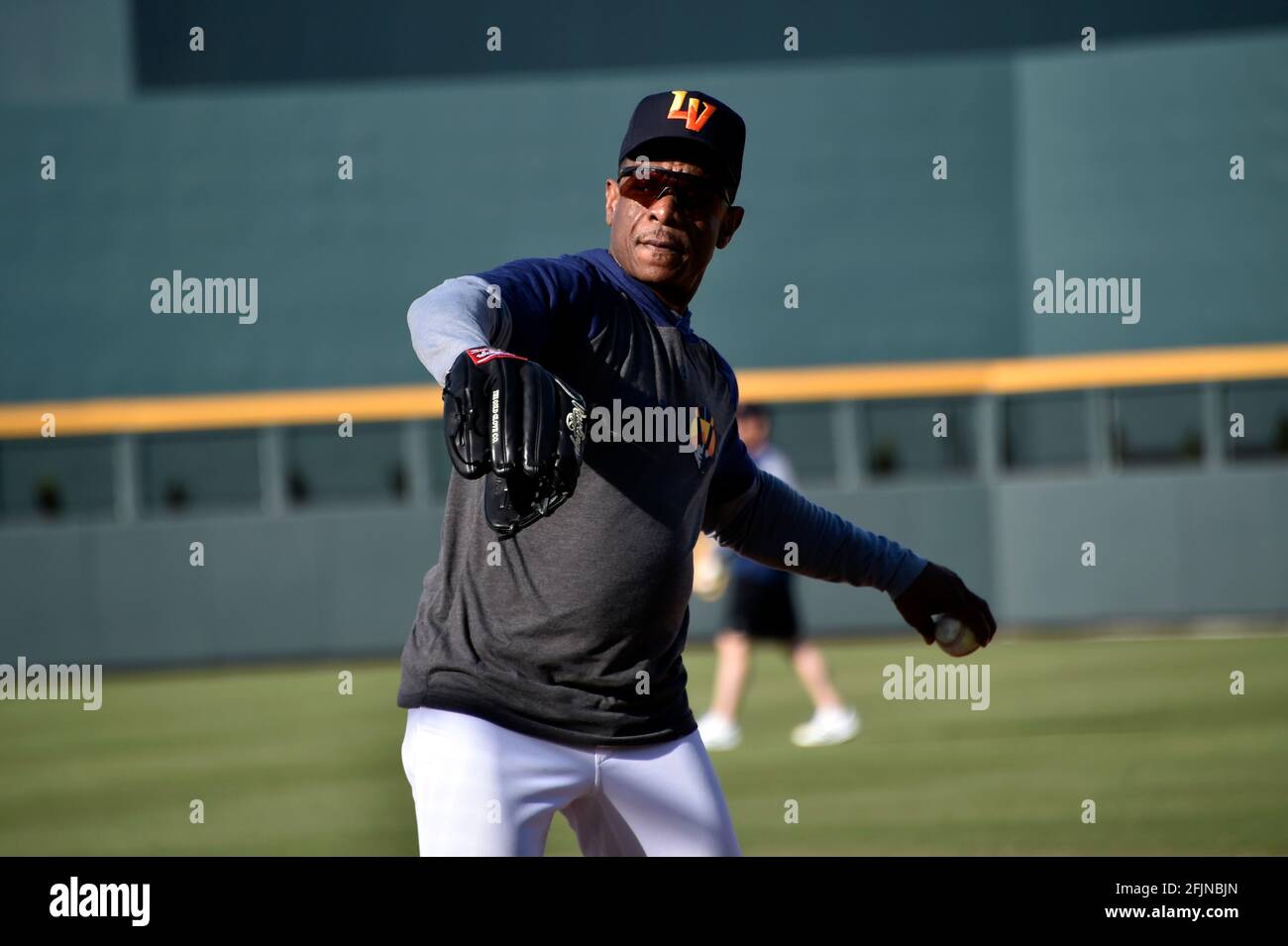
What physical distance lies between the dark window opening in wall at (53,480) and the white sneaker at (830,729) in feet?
39.6

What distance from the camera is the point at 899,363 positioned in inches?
869

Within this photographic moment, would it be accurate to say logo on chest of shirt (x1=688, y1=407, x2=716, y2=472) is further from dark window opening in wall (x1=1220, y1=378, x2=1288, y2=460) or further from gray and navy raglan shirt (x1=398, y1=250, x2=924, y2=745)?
dark window opening in wall (x1=1220, y1=378, x2=1288, y2=460)

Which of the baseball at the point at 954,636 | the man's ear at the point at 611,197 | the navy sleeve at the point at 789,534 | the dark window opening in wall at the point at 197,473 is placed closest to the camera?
the man's ear at the point at 611,197

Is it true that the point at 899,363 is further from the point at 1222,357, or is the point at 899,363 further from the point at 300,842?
the point at 300,842

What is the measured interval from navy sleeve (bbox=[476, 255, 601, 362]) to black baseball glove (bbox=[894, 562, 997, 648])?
138 centimetres

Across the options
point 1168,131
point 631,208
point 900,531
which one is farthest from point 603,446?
point 1168,131

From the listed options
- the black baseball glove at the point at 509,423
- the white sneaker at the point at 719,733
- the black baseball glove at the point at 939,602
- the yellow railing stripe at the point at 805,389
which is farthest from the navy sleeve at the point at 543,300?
the yellow railing stripe at the point at 805,389

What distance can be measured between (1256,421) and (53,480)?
15.1 meters

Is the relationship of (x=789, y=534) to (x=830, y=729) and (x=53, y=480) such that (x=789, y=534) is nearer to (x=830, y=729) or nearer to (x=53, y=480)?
(x=830, y=729)

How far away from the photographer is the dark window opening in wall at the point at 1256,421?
20469mm

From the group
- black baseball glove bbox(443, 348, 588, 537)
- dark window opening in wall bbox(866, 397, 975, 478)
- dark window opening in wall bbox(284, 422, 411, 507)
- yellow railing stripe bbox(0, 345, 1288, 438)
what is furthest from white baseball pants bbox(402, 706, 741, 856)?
dark window opening in wall bbox(866, 397, 975, 478)

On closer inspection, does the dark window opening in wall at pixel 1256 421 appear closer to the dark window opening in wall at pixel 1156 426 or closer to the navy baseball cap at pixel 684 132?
the dark window opening in wall at pixel 1156 426

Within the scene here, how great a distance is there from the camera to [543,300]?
3439mm

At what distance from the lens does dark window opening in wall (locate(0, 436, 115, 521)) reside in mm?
20609
